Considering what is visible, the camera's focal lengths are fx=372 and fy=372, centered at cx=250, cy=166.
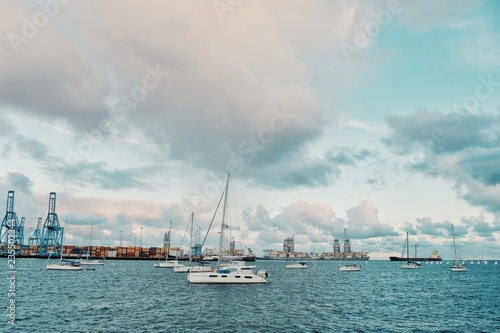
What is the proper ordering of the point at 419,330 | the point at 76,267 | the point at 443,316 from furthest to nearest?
1. the point at 76,267
2. the point at 443,316
3. the point at 419,330

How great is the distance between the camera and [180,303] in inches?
2197

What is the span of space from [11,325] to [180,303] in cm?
2297

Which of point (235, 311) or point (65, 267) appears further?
point (65, 267)

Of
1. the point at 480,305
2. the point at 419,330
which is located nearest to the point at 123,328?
the point at 419,330

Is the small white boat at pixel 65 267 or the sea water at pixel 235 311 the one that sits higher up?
the sea water at pixel 235 311

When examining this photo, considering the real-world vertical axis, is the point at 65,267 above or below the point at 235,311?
below

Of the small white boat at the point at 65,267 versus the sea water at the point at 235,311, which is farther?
the small white boat at the point at 65,267

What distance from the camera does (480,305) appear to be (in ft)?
201

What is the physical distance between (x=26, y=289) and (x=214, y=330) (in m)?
48.8

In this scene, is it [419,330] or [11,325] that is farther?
[419,330]

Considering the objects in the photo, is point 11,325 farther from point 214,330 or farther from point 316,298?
point 316,298

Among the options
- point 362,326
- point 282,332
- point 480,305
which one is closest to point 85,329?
point 282,332

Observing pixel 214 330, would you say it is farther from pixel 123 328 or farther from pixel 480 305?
pixel 480 305

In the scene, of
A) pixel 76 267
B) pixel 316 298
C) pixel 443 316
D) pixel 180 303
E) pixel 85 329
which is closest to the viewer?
pixel 85 329
